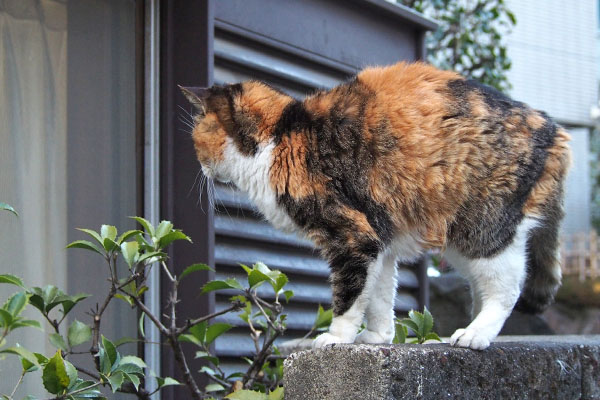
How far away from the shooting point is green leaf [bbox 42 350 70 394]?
7.51 ft

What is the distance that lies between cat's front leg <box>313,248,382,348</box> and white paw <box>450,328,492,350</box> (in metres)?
0.34

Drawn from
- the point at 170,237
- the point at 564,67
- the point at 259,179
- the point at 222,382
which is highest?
the point at 564,67

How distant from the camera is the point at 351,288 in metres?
2.73

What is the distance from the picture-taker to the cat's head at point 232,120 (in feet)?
9.78

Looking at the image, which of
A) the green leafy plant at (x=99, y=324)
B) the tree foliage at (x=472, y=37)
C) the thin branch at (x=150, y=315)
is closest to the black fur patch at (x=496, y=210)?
the green leafy plant at (x=99, y=324)

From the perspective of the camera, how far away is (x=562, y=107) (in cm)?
1571

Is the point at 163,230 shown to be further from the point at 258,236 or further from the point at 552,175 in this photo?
the point at 552,175

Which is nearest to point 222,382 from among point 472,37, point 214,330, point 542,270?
point 214,330

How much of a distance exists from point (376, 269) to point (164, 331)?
0.77m

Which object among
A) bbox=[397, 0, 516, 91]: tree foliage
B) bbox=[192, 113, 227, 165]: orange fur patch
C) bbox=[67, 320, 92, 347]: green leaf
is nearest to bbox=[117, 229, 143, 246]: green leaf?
bbox=[67, 320, 92, 347]: green leaf

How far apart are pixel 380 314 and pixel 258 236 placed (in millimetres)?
1059

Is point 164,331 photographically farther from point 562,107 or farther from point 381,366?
point 562,107

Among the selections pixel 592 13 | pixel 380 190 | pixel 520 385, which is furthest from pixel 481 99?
pixel 592 13

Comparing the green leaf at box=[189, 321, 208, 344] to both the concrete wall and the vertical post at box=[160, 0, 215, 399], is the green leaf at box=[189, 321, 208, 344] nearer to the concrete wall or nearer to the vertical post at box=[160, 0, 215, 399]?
the vertical post at box=[160, 0, 215, 399]
